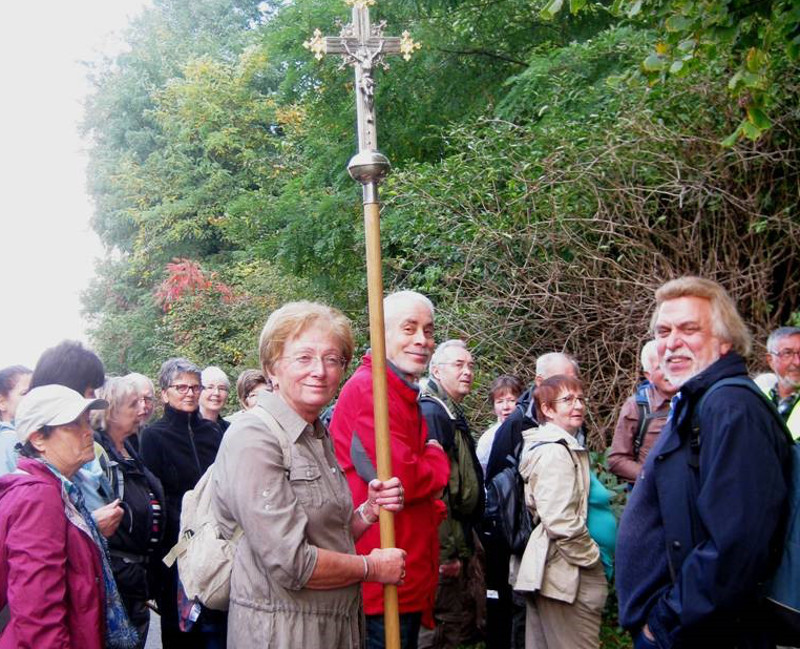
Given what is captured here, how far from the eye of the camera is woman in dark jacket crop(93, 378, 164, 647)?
193 inches

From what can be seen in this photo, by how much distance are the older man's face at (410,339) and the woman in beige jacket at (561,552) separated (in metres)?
1.11

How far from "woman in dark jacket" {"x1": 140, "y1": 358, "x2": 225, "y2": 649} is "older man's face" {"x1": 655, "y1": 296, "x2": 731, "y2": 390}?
3.51m

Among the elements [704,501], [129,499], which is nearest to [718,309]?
[704,501]

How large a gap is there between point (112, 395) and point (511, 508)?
8.11ft

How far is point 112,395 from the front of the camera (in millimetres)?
5387

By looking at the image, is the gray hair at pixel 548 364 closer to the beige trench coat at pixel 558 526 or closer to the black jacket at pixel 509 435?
the black jacket at pixel 509 435

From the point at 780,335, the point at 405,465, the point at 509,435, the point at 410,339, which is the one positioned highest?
the point at 780,335

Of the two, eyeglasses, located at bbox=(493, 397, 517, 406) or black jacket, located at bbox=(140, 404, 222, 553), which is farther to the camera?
eyeglasses, located at bbox=(493, 397, 517, 406)

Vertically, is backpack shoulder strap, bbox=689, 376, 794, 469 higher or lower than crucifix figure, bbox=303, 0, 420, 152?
lower

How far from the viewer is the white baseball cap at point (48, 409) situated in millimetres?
3729

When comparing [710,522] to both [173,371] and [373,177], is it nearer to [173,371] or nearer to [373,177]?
[373,177]

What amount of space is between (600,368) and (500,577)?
3227 millimetres

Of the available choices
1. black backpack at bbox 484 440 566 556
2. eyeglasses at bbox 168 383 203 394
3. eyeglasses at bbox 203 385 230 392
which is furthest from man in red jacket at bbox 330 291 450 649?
eyeglasses at bbox 203 385 230 392

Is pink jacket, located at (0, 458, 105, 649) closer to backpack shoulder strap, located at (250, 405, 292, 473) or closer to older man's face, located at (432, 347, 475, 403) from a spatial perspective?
backpack shoulder strap, located at (250, 405, 292, 473)
